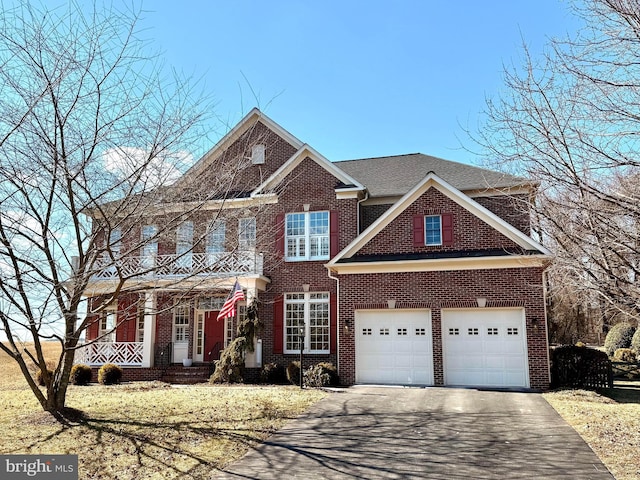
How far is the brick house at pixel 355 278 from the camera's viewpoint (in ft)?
47.2

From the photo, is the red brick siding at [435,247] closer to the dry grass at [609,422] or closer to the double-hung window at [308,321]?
the double-hung window at [308,321]

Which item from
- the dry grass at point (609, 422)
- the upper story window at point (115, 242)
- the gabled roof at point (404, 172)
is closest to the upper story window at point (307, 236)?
the gabled roof at point (404, 172)

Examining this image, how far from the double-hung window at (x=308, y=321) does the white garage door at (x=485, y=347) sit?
4403 mm

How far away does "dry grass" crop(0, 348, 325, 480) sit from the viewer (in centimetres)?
757

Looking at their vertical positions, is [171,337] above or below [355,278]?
below

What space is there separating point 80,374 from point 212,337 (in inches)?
191

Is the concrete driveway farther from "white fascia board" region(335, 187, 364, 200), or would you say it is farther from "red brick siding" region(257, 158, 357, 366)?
"white fascia board" region(335, 187, 364, 200)

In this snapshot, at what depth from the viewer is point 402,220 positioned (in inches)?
647

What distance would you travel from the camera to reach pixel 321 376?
1530cm

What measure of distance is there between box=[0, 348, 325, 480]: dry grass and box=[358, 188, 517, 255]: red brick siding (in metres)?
5.26

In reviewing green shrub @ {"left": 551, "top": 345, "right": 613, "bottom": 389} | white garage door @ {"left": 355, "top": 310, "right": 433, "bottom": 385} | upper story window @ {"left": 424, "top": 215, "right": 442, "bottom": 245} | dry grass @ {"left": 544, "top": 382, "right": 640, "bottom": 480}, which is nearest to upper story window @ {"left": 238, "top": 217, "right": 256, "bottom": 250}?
white garage door @ {"left": 355, "top": 310, "right": 433, "bottom": 385}

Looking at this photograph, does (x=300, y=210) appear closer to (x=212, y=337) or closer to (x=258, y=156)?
(x=258, y=156)

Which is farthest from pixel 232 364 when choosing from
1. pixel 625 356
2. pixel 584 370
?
pixel 625 356

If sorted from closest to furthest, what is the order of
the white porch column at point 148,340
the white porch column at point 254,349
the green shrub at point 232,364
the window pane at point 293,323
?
the green shrub at point 232,364 < the white porch column at point 254,349 < the window pane at point 293,323 < the white porch column at point 148,340
